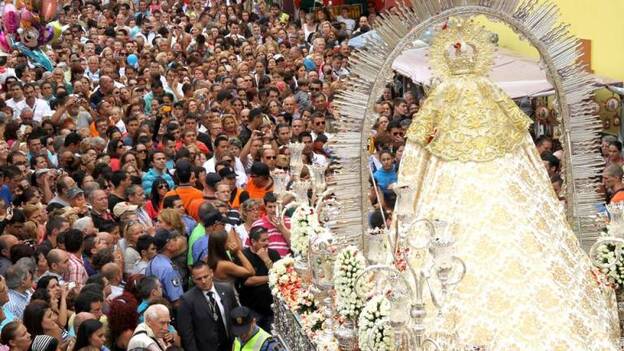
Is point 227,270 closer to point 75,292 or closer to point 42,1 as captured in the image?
point 75,292

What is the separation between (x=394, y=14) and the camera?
8984 mm

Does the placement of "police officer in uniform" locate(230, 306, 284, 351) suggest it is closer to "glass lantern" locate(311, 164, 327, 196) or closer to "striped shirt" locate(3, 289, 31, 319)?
"glass lantern" locate(311, 164, 327, 196)

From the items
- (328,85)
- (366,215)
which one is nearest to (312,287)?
(366,215)

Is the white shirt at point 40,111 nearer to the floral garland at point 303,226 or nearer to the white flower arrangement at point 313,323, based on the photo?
the floral garland at point 303,226

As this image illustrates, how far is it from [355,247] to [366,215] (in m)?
0.50

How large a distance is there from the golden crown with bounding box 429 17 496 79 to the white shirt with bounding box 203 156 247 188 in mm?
4857

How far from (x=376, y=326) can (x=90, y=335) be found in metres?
1.88

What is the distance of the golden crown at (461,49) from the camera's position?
9094mm

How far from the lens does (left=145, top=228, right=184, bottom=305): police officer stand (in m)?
10.3

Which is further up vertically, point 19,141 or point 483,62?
point 483,62

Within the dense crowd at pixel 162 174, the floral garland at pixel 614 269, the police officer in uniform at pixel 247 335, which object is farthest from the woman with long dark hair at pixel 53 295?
the floral garland at pixel 614 269

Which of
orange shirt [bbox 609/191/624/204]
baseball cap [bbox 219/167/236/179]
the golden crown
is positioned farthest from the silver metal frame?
baseball cap [bbox 219/167/236/179]

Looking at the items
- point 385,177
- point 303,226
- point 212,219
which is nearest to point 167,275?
point 212,219

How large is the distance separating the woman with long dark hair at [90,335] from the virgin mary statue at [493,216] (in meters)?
2.07
